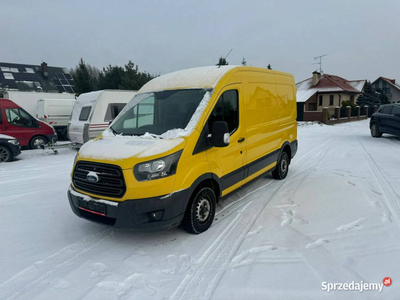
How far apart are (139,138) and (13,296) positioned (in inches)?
86.7

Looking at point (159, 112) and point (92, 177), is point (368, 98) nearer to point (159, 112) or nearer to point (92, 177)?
point (159, 112)

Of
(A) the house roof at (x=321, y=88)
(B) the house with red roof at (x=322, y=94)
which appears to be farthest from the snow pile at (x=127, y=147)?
(A) the house roof at (x=321, y=88)

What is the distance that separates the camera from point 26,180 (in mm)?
7109

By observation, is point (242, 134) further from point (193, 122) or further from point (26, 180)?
point (26, 180)

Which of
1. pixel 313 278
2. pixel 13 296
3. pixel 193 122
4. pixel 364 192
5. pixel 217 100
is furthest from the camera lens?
pixel 364 192

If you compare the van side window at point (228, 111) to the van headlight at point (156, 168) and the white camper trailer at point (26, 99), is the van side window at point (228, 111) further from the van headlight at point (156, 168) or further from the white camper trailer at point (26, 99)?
the white camper trailer at point (26, 99)

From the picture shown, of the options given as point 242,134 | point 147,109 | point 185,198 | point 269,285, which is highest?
point 147,109

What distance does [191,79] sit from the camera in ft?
15.0

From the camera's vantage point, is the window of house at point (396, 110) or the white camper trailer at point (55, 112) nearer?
the window of house at point (396, 110)

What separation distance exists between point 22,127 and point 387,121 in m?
16.5

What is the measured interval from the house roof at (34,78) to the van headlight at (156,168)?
38.0 meters

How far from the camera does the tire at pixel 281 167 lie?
6.52 meters

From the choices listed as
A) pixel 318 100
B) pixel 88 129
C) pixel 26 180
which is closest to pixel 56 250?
pixel 26 180

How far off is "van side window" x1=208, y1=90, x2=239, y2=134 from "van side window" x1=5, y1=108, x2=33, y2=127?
1051 cm
